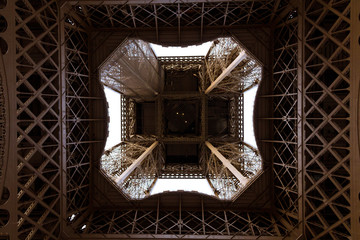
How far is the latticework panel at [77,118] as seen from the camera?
12148 millimetres

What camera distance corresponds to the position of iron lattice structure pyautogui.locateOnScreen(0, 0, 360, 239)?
31.6 ft

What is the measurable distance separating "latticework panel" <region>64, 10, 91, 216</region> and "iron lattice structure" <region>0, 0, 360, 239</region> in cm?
9

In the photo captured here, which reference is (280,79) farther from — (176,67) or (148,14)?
(176,67)

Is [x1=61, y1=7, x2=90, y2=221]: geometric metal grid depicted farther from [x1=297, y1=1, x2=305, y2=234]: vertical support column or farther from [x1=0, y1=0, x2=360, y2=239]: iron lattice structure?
[x1=297, y1=1, x2=305, y2=234]: vertical support column

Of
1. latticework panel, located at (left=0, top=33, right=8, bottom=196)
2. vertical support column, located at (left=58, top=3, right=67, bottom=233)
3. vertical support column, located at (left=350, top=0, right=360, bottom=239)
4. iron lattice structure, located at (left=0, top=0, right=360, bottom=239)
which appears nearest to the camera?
vertical support column, located at (left=350, top=0, right=360, bottom=239)

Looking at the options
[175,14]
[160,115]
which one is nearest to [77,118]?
[175,14]

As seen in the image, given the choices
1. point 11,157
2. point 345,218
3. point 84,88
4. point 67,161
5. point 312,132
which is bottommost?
point 345,218

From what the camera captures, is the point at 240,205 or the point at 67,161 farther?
the point at 240,205

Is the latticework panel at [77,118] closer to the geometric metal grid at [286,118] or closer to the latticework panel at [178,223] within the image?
the latticework panel at [178,223]

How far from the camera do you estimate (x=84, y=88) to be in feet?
43.2

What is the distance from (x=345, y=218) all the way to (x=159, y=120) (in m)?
15.6

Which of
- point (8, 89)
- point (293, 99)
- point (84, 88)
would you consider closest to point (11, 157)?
point (8, 89)

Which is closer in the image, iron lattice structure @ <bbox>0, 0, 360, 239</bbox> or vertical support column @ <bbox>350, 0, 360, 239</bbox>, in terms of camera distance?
vertical support column @ <bbox>350, 0, 360, 239</bbox>

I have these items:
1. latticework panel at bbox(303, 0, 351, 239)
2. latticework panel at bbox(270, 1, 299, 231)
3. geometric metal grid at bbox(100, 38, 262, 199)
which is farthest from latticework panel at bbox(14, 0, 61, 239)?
latticework panel at bbox(303, 0, 351, 239)
